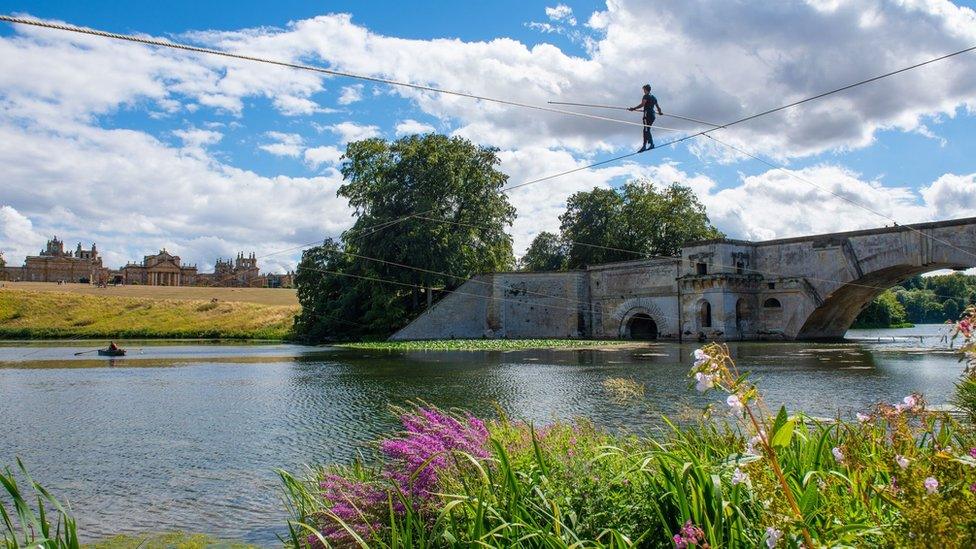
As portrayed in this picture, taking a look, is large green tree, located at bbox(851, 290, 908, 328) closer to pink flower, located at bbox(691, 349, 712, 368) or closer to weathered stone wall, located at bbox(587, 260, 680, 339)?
weathered stone wall, located at bbox(587, 260, 680, 339)

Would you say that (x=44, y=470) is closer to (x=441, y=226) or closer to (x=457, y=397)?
(x=457, y=397)

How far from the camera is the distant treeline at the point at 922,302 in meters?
70.7

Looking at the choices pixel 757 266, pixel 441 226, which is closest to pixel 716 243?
pixel 757 266

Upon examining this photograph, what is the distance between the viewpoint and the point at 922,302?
88500 millimetres

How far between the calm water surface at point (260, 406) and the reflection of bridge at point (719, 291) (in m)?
6.66

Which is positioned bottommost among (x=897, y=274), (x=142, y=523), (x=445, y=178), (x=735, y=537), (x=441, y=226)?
(x=142, y=523)

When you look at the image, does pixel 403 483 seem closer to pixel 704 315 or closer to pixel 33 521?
pixel 33 521

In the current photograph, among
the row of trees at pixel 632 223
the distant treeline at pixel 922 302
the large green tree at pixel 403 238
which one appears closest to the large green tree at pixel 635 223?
the row of trees at pixel 632 223

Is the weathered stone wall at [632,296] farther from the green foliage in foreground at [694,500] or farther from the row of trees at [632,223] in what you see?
the green foliage in foreground at [694,500]

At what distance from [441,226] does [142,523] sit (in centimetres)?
3676

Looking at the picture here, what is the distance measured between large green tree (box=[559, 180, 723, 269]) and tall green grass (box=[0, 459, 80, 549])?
44997 mm

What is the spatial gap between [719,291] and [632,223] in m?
14.1

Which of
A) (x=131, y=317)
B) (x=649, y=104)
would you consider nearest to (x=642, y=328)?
(x=649, y=104)

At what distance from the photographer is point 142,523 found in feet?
22.8
